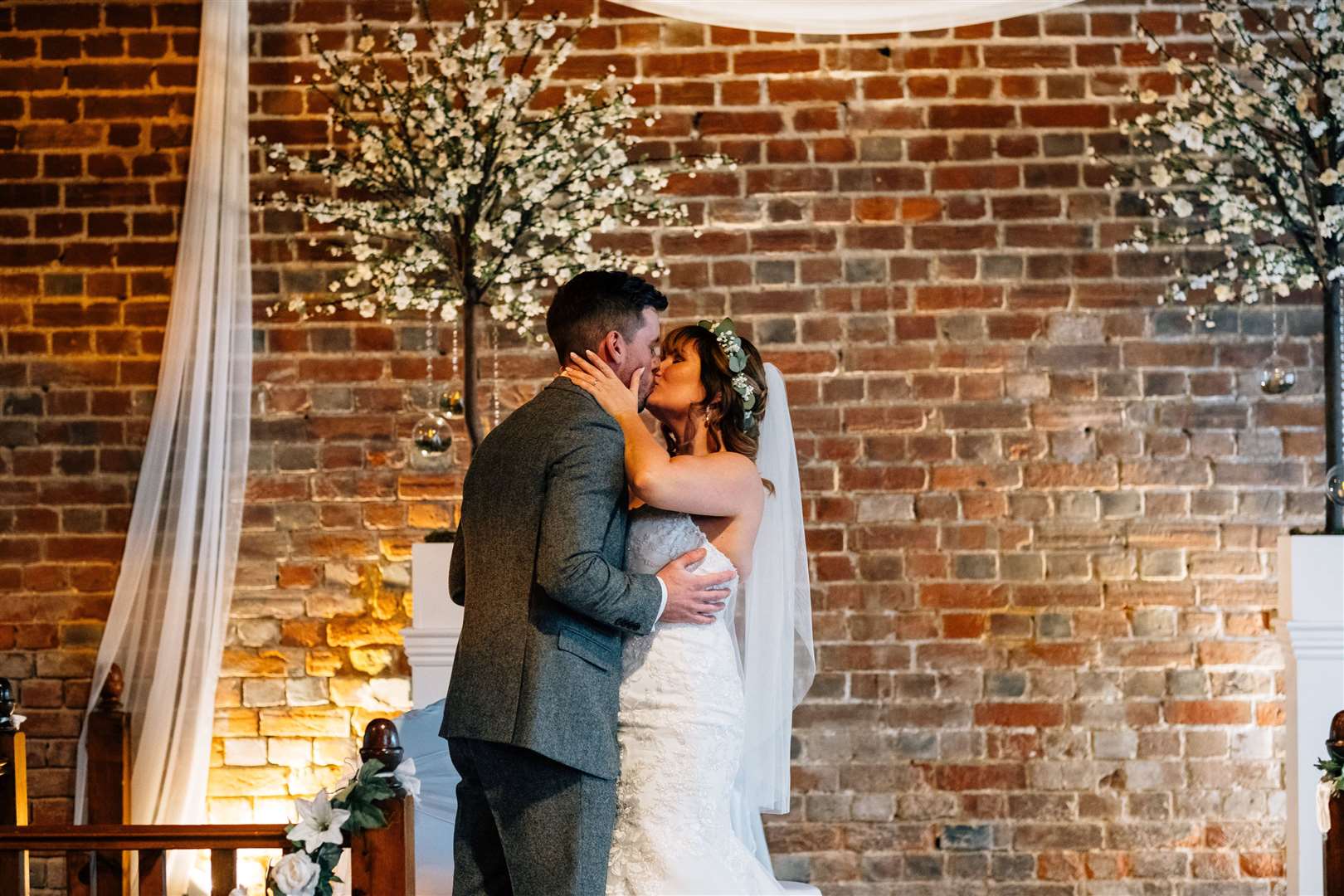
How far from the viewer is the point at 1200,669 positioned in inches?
163

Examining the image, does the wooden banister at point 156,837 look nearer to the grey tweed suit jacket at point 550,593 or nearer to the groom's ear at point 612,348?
the grey tweed suit jacket at point 550,593

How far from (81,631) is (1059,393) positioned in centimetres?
323

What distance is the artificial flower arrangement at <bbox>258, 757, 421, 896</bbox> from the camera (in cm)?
231

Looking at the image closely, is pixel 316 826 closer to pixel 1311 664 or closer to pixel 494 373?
pixel 494 373

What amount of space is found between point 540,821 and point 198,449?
6.88 feet

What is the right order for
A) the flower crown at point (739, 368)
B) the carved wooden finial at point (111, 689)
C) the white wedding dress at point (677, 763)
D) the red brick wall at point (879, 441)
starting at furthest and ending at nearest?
the red brick wall at point (879, 441)
the carved wooden finial at point (111, 689)
the flower crown at point (739, 368)
the white wedding dress at point (677, 763)

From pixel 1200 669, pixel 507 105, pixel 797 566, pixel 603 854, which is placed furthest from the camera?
pixel 1200 669

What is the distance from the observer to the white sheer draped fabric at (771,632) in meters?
3.05

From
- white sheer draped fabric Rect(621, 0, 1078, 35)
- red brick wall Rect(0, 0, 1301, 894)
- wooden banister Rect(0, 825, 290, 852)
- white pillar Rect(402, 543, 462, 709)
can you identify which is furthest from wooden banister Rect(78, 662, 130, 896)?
white sheer draped fabric Rect(621, 0, 1078, 35)

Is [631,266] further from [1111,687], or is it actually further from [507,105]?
[1111,687]

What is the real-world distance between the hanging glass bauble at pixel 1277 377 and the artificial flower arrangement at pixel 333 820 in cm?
264

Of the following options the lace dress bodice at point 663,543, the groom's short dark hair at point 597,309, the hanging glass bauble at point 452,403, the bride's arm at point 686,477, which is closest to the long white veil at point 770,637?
the bride's arm at point 686,477

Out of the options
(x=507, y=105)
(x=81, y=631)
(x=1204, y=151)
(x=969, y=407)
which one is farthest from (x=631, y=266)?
(x=81, y=631)

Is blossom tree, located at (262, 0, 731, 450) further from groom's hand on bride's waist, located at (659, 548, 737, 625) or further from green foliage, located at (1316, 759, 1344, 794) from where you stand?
green foliage, located at (1316, 759, 1344, 794)
